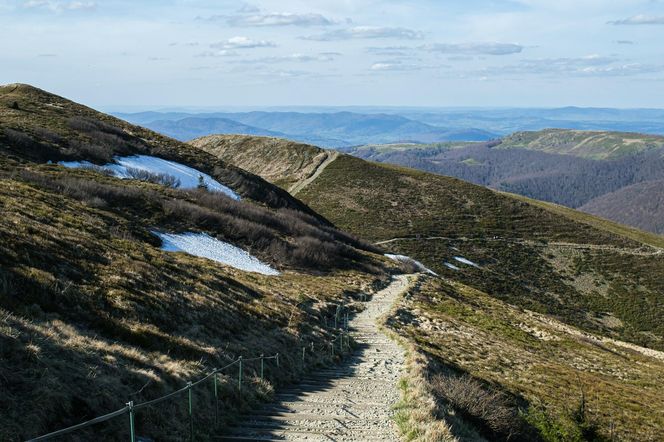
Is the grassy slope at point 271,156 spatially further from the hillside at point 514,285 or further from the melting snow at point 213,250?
the melting snow at point 213,250

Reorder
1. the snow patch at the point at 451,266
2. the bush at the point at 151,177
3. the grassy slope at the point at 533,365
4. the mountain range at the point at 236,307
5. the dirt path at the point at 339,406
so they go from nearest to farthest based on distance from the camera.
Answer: the mountain range at the point at 236,307
the dirt path at the point at 339,406
the grassy slope at the point at 533,365
the bush at the point at 151,177
the snow patch at the point at 451,266

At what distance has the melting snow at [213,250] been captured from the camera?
30.2 metres

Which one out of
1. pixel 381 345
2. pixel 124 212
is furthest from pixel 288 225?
pixel 381 345

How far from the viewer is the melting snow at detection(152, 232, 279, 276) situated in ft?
98.9

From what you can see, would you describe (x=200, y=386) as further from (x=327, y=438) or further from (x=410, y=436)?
(x=410, y=436)

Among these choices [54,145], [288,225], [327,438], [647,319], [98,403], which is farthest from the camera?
[647,319]

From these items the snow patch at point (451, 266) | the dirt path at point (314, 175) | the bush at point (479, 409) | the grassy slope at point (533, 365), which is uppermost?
the dirt path at point (314, 175)

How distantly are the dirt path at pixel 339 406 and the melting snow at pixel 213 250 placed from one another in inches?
524

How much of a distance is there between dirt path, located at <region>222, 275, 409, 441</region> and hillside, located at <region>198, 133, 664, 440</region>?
28.7 inches

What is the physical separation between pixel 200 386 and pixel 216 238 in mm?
24844

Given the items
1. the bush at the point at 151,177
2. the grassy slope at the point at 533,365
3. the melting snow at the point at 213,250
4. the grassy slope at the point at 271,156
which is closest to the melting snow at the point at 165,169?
the bush at the point at 151,177

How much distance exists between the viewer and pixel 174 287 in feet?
57.7

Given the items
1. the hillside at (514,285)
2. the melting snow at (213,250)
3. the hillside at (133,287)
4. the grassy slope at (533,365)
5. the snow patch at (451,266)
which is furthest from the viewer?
the snow patch at (451,266)

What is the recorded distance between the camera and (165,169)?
166 ft
